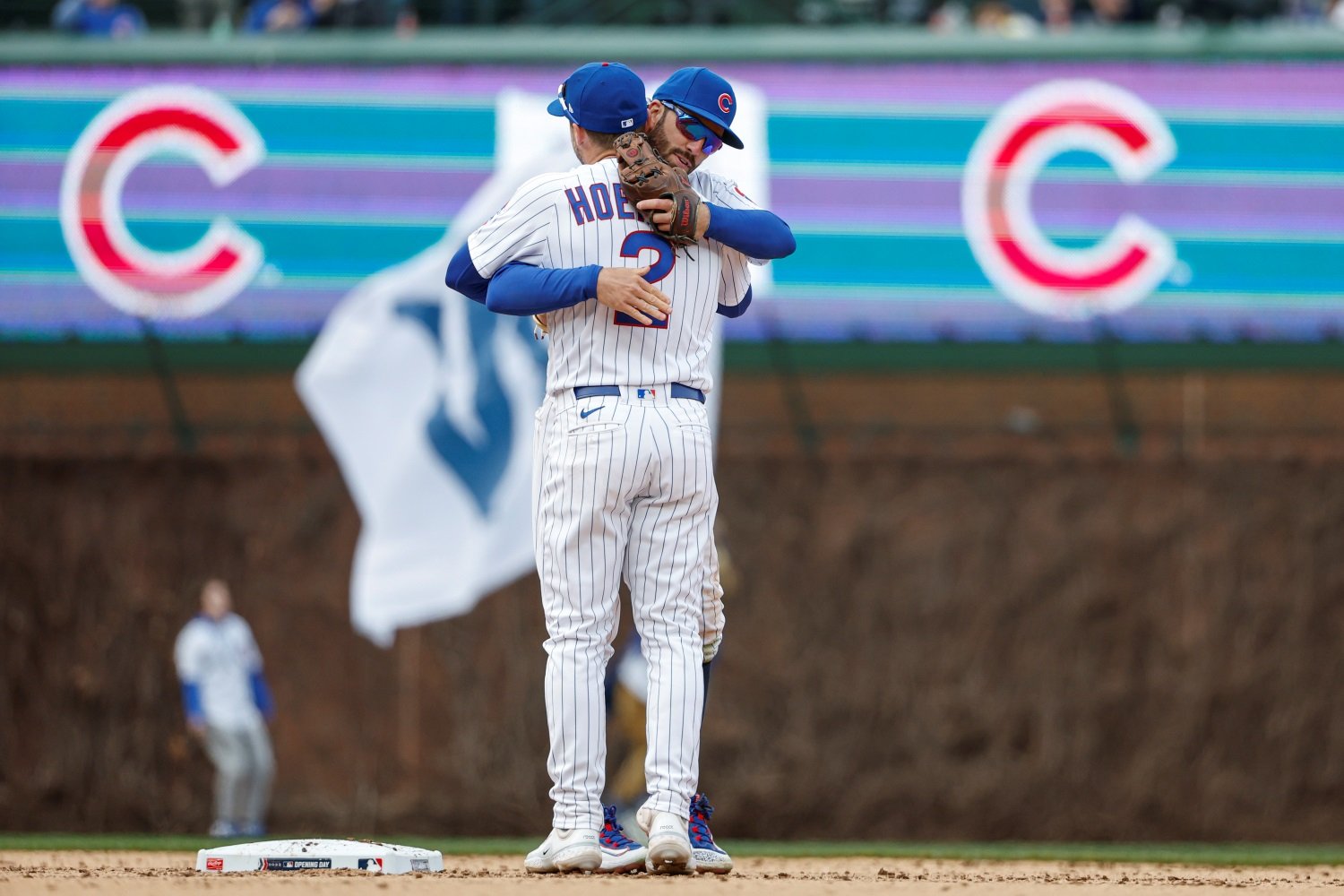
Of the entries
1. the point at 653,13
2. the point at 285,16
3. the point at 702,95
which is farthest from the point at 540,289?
the point at 285,16

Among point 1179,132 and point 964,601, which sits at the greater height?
point 1179,132

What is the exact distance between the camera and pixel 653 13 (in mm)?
12922

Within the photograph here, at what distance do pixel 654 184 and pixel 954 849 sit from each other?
513 cm

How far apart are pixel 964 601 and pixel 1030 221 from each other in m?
2.35

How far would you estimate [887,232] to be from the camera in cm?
1215

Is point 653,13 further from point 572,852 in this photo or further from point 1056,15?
point 572,852

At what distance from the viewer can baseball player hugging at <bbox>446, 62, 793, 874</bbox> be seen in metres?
4.63

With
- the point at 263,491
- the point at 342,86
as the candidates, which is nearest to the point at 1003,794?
the point at 263,491

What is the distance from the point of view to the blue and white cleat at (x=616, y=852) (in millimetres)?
4746

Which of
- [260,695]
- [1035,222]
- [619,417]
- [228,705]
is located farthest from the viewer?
[1035,222]

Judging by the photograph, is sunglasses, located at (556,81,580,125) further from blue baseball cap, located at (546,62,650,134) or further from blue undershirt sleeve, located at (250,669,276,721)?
blue undershirt sleeve, located at (250,669,276,721)

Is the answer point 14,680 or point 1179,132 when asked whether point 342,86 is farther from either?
point 1179,132

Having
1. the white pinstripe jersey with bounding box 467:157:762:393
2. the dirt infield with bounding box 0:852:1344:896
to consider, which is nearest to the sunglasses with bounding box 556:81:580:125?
the white pinstripe jersey with bounding box 467:157:762:393

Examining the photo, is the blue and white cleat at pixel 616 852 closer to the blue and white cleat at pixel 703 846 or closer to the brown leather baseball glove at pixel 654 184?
the blue and white cleat at pixel 703 846
